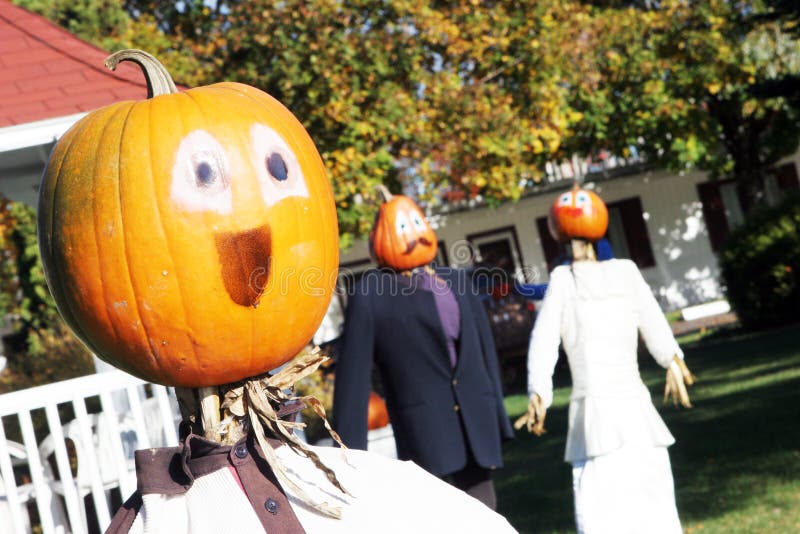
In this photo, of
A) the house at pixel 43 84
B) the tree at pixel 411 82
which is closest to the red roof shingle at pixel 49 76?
the house at pixel 43 84

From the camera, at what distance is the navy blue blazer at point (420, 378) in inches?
Answer: 214

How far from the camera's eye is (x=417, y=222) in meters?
5.97

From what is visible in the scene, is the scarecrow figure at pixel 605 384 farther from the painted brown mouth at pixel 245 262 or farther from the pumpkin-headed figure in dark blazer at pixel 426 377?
the painted brown mouth at pixel 245 262

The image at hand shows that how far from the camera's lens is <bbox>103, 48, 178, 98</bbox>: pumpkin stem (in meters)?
2.32

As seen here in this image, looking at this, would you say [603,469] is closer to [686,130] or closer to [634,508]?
[634,508]

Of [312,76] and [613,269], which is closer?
[613,269]

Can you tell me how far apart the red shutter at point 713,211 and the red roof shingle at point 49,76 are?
81.2 ft

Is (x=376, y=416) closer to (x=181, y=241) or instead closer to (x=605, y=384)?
(x=605, y=384)

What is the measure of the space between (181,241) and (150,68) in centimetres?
51

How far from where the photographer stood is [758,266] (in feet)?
54.4

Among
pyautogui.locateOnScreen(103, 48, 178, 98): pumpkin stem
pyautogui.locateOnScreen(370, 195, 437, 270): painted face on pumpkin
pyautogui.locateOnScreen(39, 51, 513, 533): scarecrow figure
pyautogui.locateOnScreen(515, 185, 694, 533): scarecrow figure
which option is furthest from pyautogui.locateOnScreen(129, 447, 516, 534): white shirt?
pyautogui.locateOnScreen(370, 195, 437, 270): painted face on pumpkin

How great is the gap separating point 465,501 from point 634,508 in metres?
3.55

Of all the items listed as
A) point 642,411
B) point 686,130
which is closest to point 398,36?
point 686,130

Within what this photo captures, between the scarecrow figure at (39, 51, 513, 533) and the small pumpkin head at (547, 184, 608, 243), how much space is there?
13.2 feet
